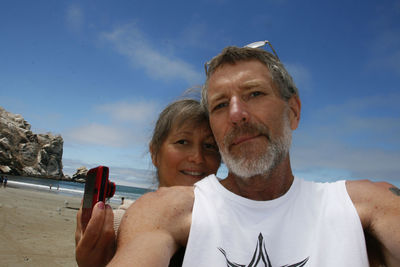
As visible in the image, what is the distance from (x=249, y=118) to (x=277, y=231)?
32.9 inches

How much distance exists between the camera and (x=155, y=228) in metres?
1.54

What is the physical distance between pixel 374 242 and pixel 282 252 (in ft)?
2.18

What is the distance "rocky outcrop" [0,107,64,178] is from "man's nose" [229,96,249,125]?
7247 centimetres

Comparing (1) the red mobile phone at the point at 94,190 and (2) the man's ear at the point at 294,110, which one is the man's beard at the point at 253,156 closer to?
(2) the man's ear at the point at 294,110

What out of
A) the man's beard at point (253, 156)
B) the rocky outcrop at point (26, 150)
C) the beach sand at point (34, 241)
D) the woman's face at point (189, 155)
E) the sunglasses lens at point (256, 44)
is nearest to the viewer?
the man's beard at point (253, 156)

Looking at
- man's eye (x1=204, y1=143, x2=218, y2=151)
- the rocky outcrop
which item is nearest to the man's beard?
man's eye (x1=204, y1=143, x2=218, y2=151)

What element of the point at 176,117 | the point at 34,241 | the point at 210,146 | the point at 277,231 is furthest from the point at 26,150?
the point at 277,231

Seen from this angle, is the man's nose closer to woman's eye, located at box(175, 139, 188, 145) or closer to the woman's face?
the woman's face

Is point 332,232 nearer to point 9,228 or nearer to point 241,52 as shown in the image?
point 241,52

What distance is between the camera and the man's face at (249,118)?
201cm

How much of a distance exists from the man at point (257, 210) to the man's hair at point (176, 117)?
20.2 inches

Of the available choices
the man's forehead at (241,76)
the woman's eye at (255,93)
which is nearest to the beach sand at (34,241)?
the man's forehead at (241,76)

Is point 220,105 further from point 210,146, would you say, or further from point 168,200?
point 168,200

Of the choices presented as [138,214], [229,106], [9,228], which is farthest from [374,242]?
[9,228]
